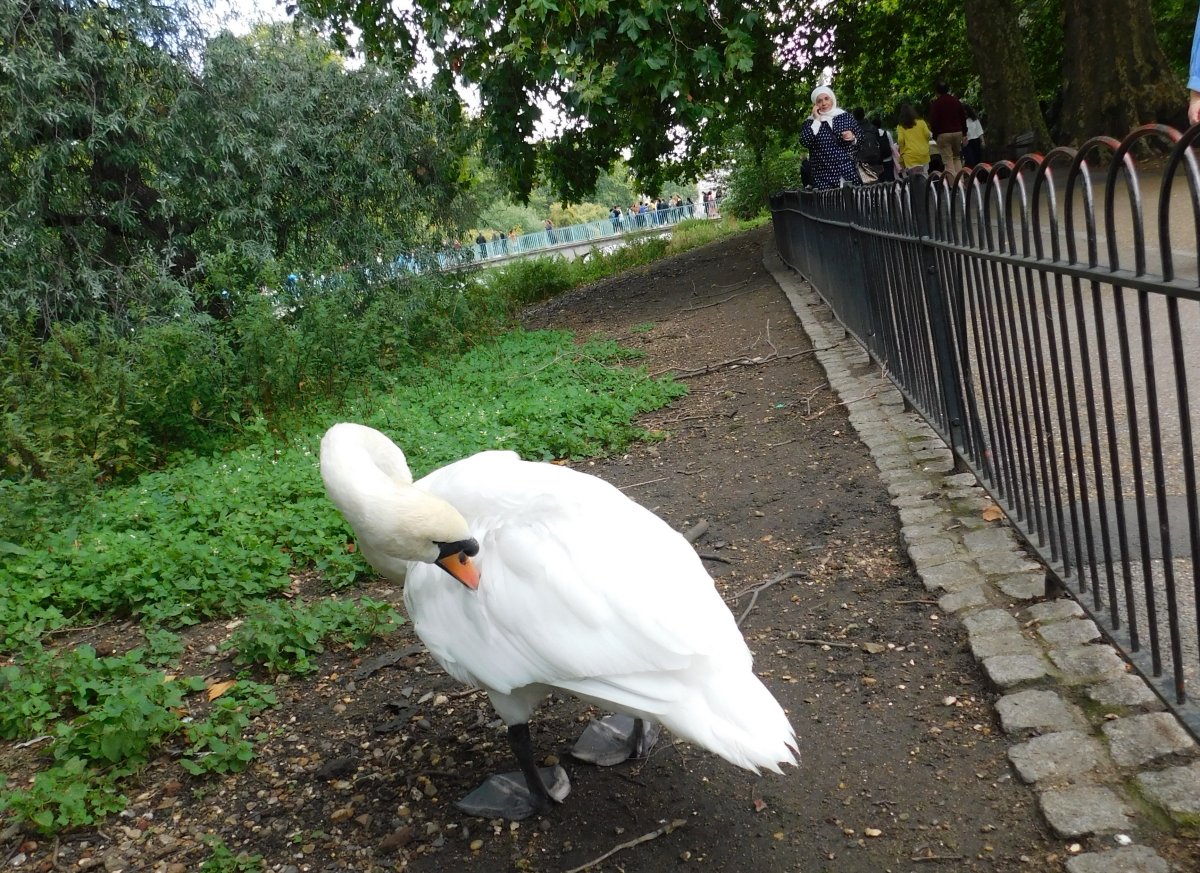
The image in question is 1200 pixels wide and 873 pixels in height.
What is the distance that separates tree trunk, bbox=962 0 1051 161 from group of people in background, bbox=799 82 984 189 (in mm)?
436

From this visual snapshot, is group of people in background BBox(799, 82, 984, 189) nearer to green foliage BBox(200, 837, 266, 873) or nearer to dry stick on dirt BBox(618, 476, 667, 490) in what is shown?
dry stick on dirt BBox(618, 476, 667, 490)

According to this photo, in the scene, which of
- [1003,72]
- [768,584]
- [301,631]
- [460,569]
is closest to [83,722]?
[301,631]

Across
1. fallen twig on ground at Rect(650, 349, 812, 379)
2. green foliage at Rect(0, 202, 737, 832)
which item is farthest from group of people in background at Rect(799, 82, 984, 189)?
green foliage at Rect(0, 202, 737, 832)

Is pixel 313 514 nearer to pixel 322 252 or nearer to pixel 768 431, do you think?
pixel 768 431

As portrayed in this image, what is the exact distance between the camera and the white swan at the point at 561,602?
2.50 meters

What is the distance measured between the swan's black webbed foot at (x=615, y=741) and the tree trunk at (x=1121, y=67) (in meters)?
15.1

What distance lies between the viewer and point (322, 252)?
1145cm

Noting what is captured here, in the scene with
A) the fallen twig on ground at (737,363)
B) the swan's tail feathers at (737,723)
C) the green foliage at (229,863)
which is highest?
the swan's tail feathers at (737,723)

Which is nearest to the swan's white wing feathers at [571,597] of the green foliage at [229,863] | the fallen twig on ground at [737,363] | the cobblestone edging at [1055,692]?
the green foliage at [229,863]

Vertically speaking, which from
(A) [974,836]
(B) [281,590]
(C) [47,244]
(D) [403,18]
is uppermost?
(D) [403,18]

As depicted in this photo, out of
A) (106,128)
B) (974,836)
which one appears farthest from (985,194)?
(106,128)

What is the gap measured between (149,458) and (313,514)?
294 cm

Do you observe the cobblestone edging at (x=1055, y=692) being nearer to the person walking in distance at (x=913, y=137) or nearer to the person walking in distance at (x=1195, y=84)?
the person walking in distance at (x=1195, y=84)

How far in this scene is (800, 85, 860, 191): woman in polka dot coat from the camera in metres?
10.4
